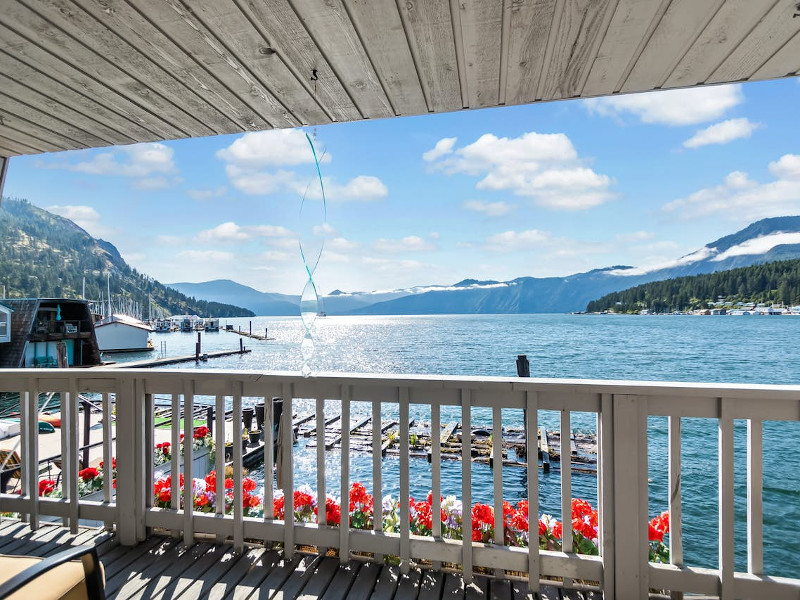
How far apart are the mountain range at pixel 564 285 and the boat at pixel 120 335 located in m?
9.80

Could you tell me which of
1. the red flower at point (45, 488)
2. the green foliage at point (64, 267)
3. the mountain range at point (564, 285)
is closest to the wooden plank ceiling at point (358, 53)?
the red flower at point (45, 488)

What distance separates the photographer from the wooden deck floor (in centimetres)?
183

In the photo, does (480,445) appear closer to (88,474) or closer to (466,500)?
(88,474)

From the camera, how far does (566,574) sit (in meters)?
1.82

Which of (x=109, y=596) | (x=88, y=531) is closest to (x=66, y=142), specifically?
(x=88, y=531)

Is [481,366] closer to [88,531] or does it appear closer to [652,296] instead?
[88,531]

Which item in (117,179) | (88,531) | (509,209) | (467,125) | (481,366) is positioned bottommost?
(481,366)

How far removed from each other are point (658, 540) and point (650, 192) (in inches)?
2483

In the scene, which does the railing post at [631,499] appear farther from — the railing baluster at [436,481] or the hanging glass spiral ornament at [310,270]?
the hanging glass spiral ornament at [310,270]

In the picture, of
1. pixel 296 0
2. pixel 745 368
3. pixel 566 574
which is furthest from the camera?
pixel 745 368

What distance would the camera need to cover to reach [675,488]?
173cm

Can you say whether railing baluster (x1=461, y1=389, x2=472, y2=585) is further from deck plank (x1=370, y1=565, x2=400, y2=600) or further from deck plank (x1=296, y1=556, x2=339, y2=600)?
deck plank (x1=296, y1=556, x2=339, y2=600)

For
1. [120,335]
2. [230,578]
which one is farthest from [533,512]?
[120,335]

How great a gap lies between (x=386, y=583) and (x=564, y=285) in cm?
8842
